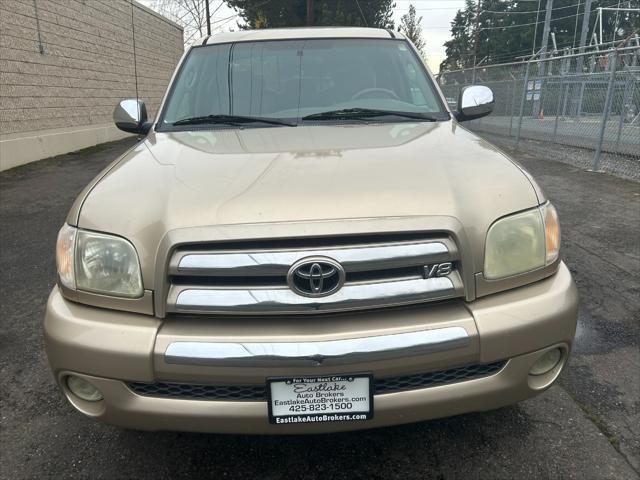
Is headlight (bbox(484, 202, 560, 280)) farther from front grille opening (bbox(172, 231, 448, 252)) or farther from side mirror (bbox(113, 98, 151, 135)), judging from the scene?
side mirror (bbox(113, 98, 151, 135))

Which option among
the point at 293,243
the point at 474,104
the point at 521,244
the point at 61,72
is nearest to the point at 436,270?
the point at 521,244

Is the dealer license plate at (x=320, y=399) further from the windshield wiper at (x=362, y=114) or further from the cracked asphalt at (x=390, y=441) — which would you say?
the windshield wiper at (x=362, y=114)

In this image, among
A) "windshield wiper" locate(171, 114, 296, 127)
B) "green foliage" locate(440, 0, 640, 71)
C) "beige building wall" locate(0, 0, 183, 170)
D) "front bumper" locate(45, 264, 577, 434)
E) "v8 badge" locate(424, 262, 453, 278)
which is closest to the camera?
"front bumper" locate(45, 264, 577, 434)

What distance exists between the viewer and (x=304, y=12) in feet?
90.0

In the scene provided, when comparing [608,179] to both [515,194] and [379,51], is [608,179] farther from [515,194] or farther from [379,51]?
[515,194]

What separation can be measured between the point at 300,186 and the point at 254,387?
71 centimetres

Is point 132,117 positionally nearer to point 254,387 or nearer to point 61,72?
point 254,387

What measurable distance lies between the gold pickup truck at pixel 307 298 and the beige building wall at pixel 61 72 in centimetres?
835

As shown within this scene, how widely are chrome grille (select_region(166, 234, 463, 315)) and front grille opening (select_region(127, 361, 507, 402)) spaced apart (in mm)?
251

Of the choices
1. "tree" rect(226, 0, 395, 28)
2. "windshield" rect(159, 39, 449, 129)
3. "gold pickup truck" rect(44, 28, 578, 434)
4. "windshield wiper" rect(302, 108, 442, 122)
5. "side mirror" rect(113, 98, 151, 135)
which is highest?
"tree" rect(226, 0, 395, 28)

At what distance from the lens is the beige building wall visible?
9.09 m

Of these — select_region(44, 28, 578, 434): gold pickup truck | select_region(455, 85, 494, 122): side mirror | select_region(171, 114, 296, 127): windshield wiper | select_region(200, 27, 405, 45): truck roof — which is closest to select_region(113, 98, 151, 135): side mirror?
select_region(171, 114, 296, 127): windshield wiper

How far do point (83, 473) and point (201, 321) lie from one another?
3.15ft

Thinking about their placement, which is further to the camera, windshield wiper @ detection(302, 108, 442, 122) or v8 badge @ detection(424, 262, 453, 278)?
windshield wiper @ detection(302, 108, 442, 122)
